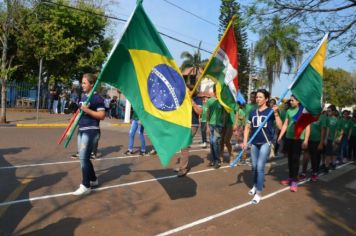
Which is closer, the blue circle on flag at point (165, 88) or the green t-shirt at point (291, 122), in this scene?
the blue circle on flag at point (165, 88)

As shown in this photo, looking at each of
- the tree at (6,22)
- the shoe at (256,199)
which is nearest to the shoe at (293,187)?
the shoe at (256,199)

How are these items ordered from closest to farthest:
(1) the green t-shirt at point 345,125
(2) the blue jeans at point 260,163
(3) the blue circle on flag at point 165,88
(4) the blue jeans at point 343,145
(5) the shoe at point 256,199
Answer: (3) the blue circle on flag at point 165,88
(5) the shoe at point 256,199
(2) the blue jeans at point 260,163
(1) the green t-shirt at point 345,125
(4) the blue jeans at point 343,145

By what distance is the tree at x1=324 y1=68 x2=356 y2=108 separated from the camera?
62750 millimetres

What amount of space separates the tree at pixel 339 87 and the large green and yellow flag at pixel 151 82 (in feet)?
199

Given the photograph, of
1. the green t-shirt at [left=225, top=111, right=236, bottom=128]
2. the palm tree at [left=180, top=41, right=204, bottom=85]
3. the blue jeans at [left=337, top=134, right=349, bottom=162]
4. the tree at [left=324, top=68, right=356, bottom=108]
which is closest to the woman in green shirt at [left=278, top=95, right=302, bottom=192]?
the green t-shirt at [left=225, top=111, right=236, bottom=128]

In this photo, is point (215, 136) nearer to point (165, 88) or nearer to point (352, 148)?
point (165, 88)

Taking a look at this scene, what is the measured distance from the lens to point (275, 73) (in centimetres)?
4131

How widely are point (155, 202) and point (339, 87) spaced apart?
215ft

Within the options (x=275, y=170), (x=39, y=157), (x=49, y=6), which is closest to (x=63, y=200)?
(x=39, y=157)

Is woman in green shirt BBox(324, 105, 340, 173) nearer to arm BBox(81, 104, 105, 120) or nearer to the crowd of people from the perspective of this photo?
the crowd of people

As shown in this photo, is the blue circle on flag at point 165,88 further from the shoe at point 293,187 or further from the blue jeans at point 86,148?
the shoe at point 293,187

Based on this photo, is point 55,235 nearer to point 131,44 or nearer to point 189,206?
point 189,206

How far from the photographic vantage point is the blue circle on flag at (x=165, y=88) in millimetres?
5836

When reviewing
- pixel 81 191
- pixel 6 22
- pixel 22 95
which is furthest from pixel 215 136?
pixel 22 95
